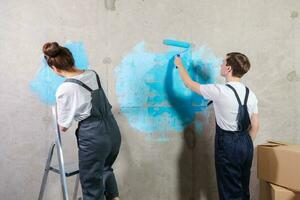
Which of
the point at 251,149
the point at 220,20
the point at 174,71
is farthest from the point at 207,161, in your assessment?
the point at 220,20

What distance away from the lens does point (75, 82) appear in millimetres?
1909

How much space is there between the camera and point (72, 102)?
1.90m

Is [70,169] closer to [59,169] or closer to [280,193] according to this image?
[59,169]

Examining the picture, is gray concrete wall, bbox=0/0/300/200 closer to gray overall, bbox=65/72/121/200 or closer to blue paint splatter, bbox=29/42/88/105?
blue paint splatter, bbox=29/42/88/105

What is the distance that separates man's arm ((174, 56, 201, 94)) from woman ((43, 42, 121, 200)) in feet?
2.13

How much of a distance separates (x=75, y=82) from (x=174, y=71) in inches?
35.8

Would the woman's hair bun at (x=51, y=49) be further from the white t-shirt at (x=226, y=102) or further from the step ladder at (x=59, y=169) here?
the white t-shirt at (x=226, y=102)

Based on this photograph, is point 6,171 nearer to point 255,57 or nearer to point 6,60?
point 6,60

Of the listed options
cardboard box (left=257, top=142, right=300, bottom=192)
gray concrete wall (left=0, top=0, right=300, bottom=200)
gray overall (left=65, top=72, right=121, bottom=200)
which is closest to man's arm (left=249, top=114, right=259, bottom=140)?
cardboard box (left=257, top=142, right=300, bottom=192)

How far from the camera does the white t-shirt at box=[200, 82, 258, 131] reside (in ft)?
7.07

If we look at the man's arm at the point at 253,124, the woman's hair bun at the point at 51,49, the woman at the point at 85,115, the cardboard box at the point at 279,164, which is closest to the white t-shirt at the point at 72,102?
the woman at the point at 85,115

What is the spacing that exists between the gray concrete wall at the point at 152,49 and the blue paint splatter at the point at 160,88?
0.22 feet

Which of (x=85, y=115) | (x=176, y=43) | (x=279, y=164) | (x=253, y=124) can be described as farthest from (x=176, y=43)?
(x=279, y=164)

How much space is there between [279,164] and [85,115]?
146 cm
